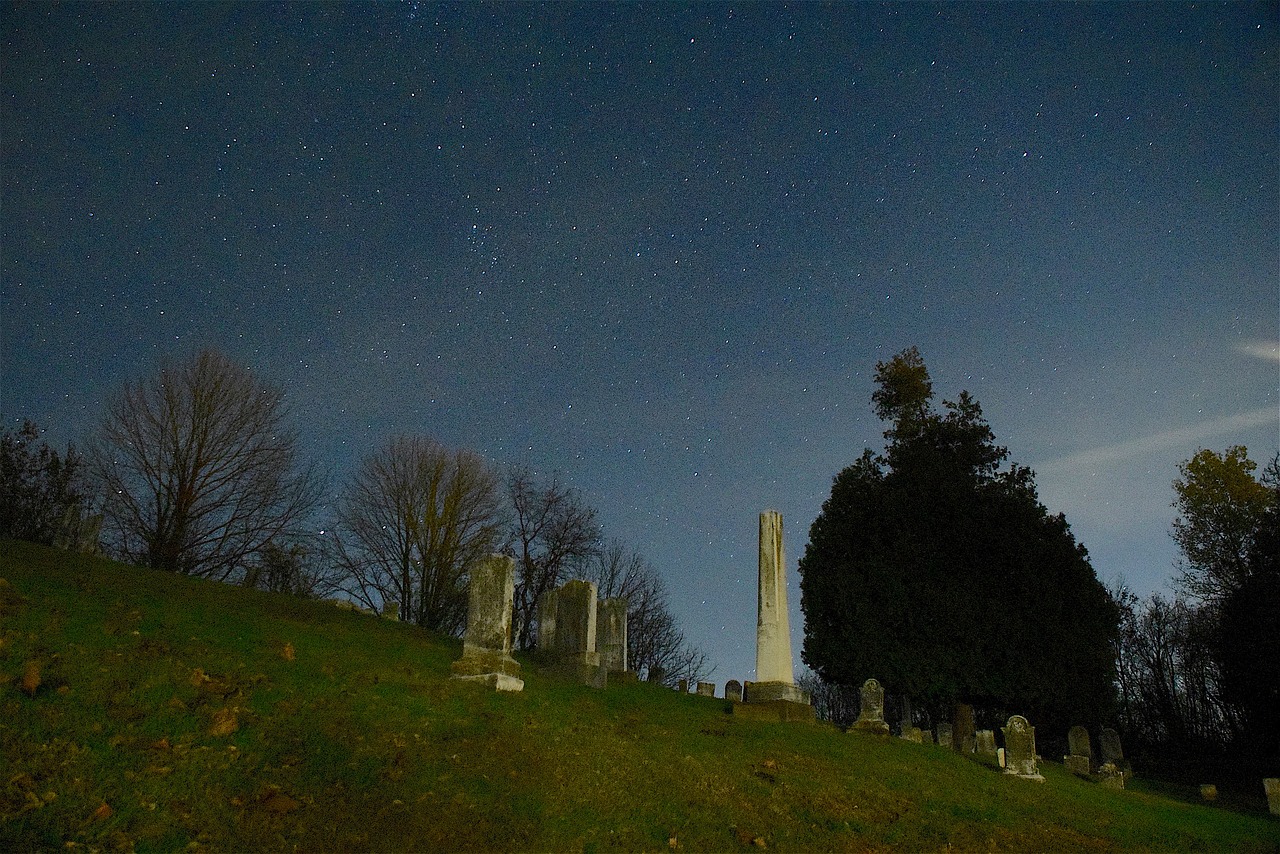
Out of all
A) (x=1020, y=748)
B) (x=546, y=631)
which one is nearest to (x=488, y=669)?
(x=546, y=631)

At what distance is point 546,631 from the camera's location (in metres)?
21.8

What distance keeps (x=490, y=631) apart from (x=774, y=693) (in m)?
7.18

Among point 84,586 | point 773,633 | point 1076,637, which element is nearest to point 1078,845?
point 773,633

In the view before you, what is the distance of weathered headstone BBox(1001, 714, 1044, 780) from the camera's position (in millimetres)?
17609

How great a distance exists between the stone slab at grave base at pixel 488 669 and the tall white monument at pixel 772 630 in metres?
6.45

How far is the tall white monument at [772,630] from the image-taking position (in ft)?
60.1

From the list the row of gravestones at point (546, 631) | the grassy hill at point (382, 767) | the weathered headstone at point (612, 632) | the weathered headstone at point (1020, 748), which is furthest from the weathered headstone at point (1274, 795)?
the weathered headstone at point (612, 632)

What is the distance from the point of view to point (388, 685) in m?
11.9

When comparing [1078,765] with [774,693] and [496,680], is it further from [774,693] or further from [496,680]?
[496,680]

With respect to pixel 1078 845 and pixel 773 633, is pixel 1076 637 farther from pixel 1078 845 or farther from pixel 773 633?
pixel 1078 845

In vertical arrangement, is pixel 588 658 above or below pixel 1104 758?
above

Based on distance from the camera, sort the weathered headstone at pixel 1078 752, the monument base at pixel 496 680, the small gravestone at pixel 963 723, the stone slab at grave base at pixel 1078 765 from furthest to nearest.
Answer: the small gravestone at pixel 963 723 → the weathered headstone at pixel 1078 752 → the stone slab at grave base at pixel 1078 765 → the monument base at pixel 496 680

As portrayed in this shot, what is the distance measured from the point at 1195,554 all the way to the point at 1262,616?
988 centimetres

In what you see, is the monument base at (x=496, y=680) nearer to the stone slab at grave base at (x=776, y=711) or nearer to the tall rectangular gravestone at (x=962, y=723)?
the stone slab at grave base at (x=776, y=711)
